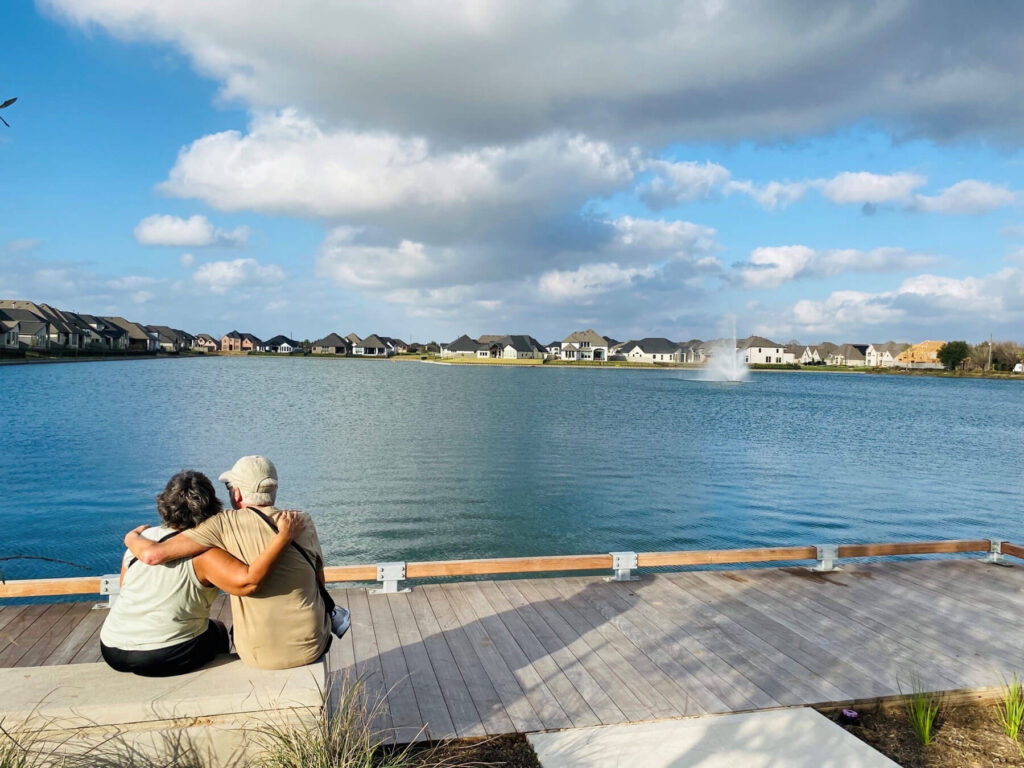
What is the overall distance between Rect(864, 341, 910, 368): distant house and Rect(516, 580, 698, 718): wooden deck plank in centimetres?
17396

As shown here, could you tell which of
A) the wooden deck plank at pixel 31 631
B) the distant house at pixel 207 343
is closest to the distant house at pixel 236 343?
the distant house at pixel 207 343

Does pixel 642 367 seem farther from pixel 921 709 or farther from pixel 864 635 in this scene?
pixel 921 709

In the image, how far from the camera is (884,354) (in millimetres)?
162375

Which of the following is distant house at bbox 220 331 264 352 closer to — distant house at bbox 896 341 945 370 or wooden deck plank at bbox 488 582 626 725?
distant house at bbox 896 341 945 370

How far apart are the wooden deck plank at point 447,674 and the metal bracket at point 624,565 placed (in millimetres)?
2134

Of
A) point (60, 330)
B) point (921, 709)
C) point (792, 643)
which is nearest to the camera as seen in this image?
point (921, 709)

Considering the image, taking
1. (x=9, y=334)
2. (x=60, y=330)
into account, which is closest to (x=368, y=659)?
(x=9, y=334)

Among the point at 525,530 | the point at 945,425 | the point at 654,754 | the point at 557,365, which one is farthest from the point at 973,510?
the point at 557,365

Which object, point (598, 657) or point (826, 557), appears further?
point (826, 557)

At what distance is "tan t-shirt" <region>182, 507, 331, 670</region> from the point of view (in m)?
3.57

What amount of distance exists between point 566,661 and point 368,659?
5.12ft

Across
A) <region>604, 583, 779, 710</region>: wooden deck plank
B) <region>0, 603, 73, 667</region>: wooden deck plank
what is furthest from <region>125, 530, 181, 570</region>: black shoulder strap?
<region>604, 583, 779, 710</region>: wooden deck plank

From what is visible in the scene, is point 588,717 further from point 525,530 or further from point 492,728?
point 525,530

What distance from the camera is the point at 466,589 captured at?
706cm
